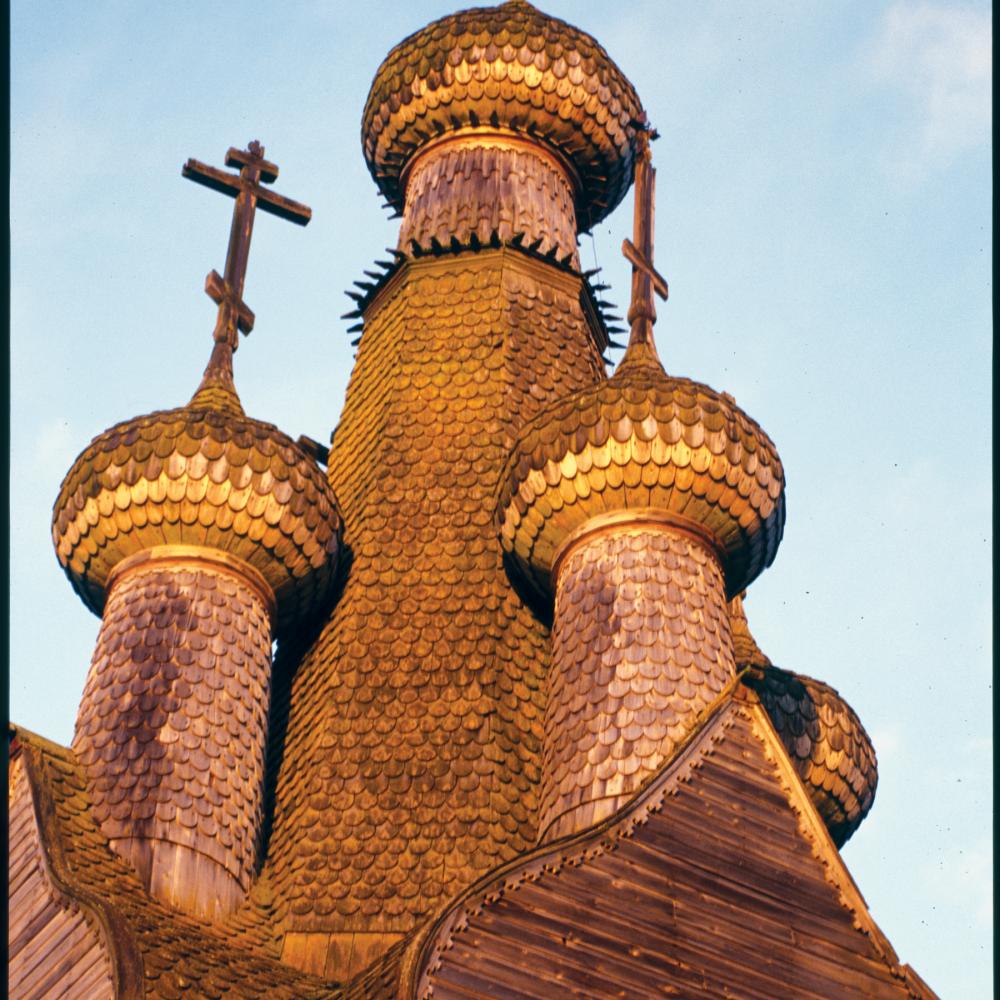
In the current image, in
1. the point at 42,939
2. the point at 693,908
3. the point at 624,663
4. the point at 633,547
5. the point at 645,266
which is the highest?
the point at 645,266

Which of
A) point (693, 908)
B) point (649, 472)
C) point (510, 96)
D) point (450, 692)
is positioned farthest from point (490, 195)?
point (693, 908)

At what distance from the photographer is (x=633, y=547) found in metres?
17.2

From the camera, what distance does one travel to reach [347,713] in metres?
17.4

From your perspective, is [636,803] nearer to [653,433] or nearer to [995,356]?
[653,433]

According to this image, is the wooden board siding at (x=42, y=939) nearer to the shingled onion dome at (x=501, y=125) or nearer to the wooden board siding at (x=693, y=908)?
the wooden board siding at (x=693, y=908)

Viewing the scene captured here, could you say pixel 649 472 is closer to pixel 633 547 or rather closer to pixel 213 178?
pixel 633 547

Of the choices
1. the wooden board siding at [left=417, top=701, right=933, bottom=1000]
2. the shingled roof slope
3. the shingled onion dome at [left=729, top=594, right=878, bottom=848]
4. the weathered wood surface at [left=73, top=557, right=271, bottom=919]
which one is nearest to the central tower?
the shingled roof slope

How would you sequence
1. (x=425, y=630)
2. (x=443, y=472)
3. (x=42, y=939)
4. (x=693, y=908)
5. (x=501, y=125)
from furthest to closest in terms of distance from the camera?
(x=501, y=125)
(x=443, y=472)
(x=425, y=630)
(x=42, y=939)
(x=693, y=908)

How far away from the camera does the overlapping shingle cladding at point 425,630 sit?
16328mm

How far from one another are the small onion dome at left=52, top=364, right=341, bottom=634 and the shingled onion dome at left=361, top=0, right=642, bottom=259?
14.6ft

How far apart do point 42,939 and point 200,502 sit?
4169 millimetres

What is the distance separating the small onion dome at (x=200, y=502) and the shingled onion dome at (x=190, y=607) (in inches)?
0.4

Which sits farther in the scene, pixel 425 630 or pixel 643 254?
pixel 643 254

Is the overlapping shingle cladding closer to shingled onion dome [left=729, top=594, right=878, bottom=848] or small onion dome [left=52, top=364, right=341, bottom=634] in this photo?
small onion dome [left=52, top=364, right=341, bottom=634]
